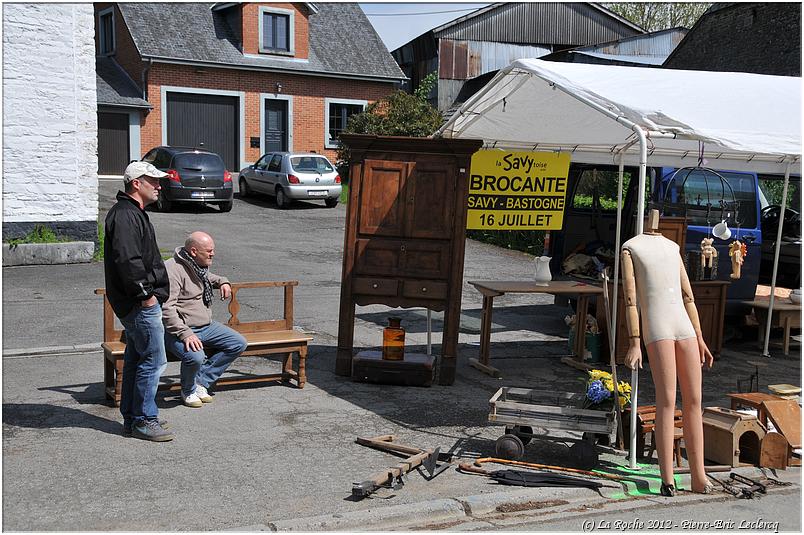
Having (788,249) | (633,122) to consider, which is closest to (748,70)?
(788,249)

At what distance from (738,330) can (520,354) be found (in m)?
3.21

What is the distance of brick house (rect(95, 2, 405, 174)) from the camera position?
2942cm

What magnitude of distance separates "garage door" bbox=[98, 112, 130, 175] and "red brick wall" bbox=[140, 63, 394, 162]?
2.02ft

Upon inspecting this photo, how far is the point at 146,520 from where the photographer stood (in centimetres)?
512

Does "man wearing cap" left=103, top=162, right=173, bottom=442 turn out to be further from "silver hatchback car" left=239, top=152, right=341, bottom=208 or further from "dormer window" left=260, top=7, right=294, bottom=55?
"dormer window" left=260, top=7, right=294, bottom=55

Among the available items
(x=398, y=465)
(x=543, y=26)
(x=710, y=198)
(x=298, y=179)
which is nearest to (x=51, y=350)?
(x=398, y=465)

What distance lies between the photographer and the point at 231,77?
3077cm

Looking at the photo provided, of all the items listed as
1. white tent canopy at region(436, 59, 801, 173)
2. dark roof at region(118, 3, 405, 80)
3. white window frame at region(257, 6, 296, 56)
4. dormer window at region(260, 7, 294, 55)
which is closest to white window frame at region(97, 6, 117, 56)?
dark roof at region(118, 3, 405, 80)

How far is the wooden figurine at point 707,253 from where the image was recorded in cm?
1027

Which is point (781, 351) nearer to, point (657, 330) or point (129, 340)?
point (657, 330)

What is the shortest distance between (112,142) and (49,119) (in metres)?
14.8

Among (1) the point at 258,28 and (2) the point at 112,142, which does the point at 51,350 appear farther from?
(1) the point at 258,28

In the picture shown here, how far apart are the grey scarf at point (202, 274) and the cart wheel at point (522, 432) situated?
9.20 ft

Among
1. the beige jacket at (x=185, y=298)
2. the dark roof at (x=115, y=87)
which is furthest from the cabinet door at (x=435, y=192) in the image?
the dark roof at (x=115, y=87)
